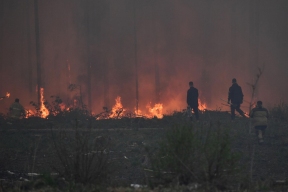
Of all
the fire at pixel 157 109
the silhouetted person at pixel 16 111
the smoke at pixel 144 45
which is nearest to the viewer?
the silhouetted person at pixel 16 111

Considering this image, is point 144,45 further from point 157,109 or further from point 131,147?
point 131,147

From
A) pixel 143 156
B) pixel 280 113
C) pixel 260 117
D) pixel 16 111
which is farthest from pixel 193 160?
pixel 16 111

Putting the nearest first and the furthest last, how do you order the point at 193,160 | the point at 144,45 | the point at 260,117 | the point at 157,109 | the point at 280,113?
the point at 193,160 → the point at 260,117 → the point at 280,113 → the point at 157,109 → the point at 144,45

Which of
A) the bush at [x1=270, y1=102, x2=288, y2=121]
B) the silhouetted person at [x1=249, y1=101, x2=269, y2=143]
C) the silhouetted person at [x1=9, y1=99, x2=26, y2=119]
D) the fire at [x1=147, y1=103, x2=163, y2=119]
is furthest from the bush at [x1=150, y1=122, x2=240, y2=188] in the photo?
the fire at [x1=147, y1=103, x2=163, y2=119]

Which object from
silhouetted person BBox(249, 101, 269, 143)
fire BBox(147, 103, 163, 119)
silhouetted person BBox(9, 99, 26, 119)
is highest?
fire BBox(147, 103, 163, 119)

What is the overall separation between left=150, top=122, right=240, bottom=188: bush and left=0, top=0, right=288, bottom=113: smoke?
23.3 m

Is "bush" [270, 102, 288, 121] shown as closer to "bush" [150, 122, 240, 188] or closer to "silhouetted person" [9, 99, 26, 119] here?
"silhouetted person" [9, 99, 26, 119]

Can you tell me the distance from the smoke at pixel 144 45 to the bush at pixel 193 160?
76.4 ft

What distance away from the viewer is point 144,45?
111 feet

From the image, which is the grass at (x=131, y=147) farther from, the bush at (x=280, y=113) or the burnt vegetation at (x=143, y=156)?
the bush at (x=280, y=113)

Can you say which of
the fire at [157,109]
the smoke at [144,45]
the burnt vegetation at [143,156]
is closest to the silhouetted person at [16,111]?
the burnt vegetation at [143,156]

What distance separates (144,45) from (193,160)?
82.4 feet

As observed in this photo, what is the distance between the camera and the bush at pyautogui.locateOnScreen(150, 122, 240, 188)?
8859mm

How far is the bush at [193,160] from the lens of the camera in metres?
8.86
